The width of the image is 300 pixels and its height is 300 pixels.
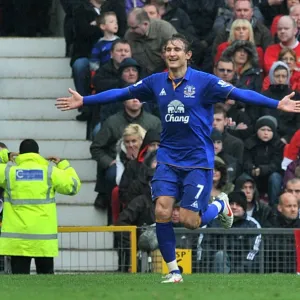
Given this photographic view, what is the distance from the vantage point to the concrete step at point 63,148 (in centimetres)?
1997

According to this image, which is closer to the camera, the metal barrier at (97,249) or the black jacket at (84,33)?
the metal barrier at (97,249)

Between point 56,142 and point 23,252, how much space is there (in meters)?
4.66

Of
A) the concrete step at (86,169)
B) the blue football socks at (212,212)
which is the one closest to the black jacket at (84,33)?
the concrete step at (86,169)

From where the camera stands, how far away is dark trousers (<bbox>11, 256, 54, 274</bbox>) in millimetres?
15852

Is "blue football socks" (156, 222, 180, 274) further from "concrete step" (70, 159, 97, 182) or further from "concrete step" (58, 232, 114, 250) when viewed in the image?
"concrete step" (70, 159, 97, 182)

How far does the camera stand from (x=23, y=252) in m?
15.6

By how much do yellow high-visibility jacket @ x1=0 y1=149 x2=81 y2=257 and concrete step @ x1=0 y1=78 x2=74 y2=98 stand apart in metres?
5.27

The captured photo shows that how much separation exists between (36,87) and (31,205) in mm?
5650

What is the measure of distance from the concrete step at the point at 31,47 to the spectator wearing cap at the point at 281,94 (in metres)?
3.79

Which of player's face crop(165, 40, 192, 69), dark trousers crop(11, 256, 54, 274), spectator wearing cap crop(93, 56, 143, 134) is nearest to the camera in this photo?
player's face crop(165, 40, 192, 69)

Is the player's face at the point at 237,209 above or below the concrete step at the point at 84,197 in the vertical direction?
below

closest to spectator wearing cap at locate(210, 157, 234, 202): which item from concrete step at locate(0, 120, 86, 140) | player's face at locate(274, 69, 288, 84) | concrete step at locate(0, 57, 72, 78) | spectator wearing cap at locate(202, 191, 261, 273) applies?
spectator wearing cap at locate(202, 191, 261, 273)

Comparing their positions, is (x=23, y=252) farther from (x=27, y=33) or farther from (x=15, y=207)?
(x=27, y=33)

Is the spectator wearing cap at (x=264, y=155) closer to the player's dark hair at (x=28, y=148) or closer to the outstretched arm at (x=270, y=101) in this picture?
the player's dark hair at (x=28, y=148)
